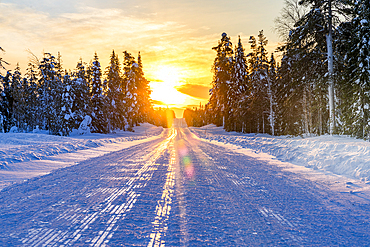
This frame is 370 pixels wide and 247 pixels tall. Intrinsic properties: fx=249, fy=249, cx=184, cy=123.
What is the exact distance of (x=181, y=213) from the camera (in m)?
4.20

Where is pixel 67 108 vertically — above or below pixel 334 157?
above

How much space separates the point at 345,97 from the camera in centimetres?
1750

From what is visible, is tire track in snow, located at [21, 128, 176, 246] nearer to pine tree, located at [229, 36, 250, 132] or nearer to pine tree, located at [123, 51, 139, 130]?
pine tree, located at [229, 36, 250, 132]

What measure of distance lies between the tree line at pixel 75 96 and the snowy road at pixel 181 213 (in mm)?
22159

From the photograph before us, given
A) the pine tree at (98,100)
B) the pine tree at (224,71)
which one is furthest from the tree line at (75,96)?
the pine tree at (224,71)

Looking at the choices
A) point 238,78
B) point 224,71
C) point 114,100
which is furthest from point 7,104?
point 238,78

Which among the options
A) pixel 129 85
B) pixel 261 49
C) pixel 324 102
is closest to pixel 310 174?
pixel 324 102

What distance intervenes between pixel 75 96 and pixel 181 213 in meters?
36.3

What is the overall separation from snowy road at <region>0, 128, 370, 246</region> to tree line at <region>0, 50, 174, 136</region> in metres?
22.2

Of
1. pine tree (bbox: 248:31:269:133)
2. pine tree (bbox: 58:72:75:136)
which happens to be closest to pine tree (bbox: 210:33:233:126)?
pine tree (bbox: 248:31:269:133)

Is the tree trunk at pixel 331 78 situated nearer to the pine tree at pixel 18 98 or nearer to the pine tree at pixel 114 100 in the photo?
the pine tree at pixel 114 100

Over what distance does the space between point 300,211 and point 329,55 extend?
16402 millimetres

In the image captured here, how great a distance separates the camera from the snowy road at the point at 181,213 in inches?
128

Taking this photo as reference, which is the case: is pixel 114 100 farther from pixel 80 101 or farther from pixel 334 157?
pixel 334 157
